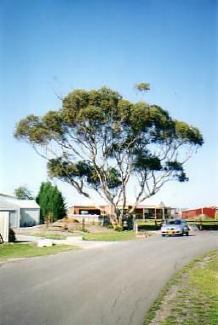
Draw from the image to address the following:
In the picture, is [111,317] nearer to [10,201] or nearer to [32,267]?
[32,267]

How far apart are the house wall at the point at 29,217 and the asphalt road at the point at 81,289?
159ft

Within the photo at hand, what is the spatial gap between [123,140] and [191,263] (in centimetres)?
3372

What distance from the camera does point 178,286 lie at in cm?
1251

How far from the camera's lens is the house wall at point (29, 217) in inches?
2650

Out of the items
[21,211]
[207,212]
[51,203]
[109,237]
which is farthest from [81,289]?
[207,212]

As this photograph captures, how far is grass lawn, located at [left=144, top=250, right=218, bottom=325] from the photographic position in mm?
8602

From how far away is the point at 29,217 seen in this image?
6881 centimetres

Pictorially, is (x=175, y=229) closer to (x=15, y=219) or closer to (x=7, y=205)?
(x=7, y=205)

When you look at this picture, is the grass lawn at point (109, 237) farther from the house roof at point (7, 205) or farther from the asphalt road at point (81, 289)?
the house roof at point (7, 205)

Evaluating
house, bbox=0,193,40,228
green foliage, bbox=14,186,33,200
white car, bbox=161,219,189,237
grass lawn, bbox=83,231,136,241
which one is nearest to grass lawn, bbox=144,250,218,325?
grass lawn, bbox=83,231,136,241

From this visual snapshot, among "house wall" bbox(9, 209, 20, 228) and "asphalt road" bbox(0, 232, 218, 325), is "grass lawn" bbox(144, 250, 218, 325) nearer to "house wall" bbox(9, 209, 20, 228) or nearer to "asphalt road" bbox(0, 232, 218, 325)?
→ "asphalt road" bbox(0, 232, 218, 325)

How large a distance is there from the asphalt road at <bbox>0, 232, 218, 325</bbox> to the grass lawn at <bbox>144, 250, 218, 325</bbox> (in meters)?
0.25

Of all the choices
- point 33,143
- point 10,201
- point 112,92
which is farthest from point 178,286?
point 10,201

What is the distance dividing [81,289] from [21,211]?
5661 cm
